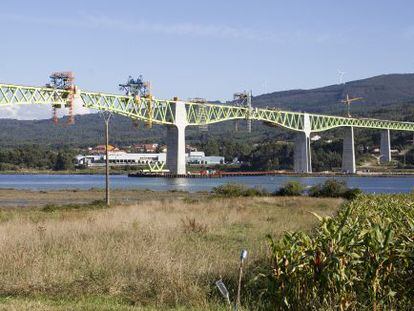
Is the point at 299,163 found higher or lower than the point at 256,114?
lower

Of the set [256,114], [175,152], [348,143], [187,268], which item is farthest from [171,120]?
[187,268]

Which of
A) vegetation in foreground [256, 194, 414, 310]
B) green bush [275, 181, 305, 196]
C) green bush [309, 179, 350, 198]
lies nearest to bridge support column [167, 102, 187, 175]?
green bush [275, 181, 305, 196]

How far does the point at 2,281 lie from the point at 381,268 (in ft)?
19.2

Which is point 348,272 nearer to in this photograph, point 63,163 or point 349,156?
point 349,156

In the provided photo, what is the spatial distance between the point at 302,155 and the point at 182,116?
116 ft

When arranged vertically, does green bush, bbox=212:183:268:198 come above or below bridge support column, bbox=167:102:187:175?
below

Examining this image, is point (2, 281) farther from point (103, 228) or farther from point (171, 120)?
point (171, 120)

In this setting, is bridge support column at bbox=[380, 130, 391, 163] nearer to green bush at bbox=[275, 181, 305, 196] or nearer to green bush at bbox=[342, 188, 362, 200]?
green bush at bbox=[275, 181, 305, 196]

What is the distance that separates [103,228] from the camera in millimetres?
19734

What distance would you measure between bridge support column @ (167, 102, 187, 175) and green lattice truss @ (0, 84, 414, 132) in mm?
1436

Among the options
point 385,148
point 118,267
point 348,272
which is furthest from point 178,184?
point 348,272

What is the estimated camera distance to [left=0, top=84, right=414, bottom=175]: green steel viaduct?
107312 millimetres

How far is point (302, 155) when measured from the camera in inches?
5960

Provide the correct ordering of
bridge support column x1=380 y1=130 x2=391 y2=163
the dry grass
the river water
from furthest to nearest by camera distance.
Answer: bridge support column x1=380 y1=130 x2=391 y2=163 → the river water → the dry grass
